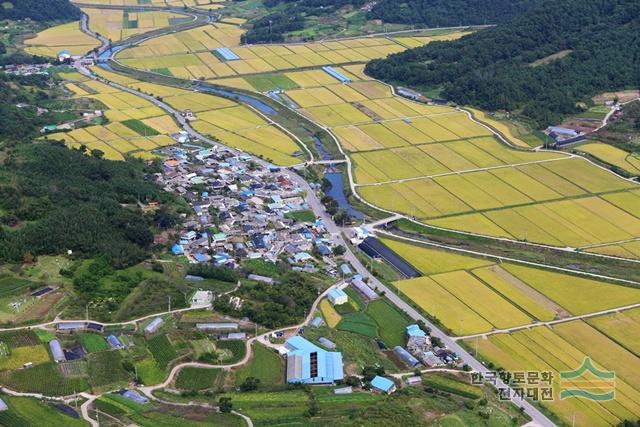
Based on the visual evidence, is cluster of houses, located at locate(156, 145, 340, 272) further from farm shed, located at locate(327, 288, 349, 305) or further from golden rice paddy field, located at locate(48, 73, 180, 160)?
farm shed, located at locate(327, 288, 349, 305)

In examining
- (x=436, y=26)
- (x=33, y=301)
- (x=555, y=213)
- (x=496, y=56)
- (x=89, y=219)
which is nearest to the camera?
(x=33, y=301)

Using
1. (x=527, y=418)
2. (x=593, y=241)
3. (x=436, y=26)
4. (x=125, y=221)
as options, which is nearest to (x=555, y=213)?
(x=593, y=241)

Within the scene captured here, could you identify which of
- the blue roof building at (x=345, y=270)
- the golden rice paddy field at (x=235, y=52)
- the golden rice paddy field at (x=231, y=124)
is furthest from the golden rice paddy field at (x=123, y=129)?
the blue roof building at (x=345, y=270)

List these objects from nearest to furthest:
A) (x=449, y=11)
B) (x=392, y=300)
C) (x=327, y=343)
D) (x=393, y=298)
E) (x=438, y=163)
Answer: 1. (x=327, y=343)
2. (x=392, y=300)
3. (x=393, y=298)
4. (x=438, y=163)
5. (x=449, y=11)

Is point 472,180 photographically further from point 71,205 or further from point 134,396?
point 134,396

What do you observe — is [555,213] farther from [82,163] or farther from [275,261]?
[82,163]

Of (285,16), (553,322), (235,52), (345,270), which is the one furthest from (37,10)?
(553,322)

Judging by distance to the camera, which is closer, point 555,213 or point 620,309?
point 620,309
